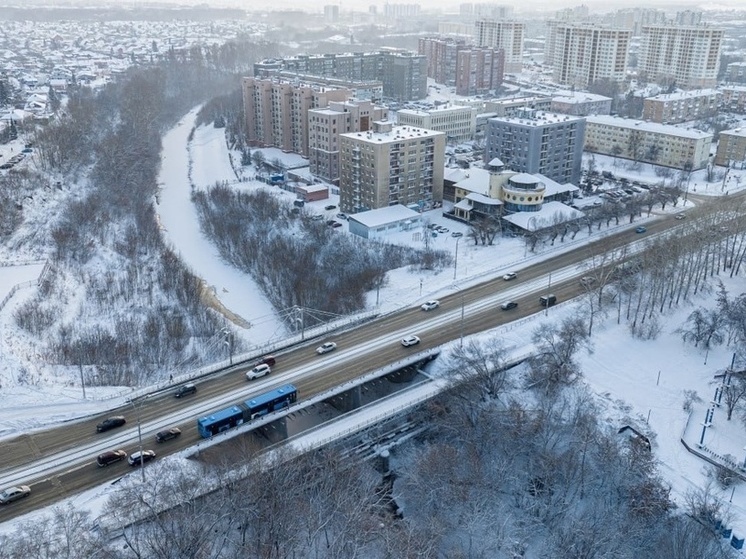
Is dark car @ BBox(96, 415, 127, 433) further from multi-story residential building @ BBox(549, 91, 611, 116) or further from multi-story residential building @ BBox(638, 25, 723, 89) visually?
multi-story residential building @ BBox(638, 25, 723, 89)

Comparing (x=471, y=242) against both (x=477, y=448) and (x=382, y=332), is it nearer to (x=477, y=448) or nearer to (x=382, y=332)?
(x=382, y=332)

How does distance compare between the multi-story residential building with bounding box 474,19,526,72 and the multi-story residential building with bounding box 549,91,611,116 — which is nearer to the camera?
the multi-story residential building with bounding box 549,91,611,116

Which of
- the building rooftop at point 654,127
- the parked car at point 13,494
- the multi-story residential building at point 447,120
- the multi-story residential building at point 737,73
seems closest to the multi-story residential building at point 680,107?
the building rooftop at point 654,127

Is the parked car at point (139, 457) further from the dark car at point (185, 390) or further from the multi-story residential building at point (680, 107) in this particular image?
the multi-story residential building at point (680, 107)

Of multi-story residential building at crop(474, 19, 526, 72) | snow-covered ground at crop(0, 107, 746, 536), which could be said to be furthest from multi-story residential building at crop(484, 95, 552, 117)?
multi-story residential building at crop(474, 19, 526, 72)

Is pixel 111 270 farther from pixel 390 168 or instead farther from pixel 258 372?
pixel 258 372

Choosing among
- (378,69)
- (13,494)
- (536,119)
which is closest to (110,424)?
(13,494)

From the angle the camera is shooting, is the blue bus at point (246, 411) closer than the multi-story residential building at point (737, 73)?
Yes
